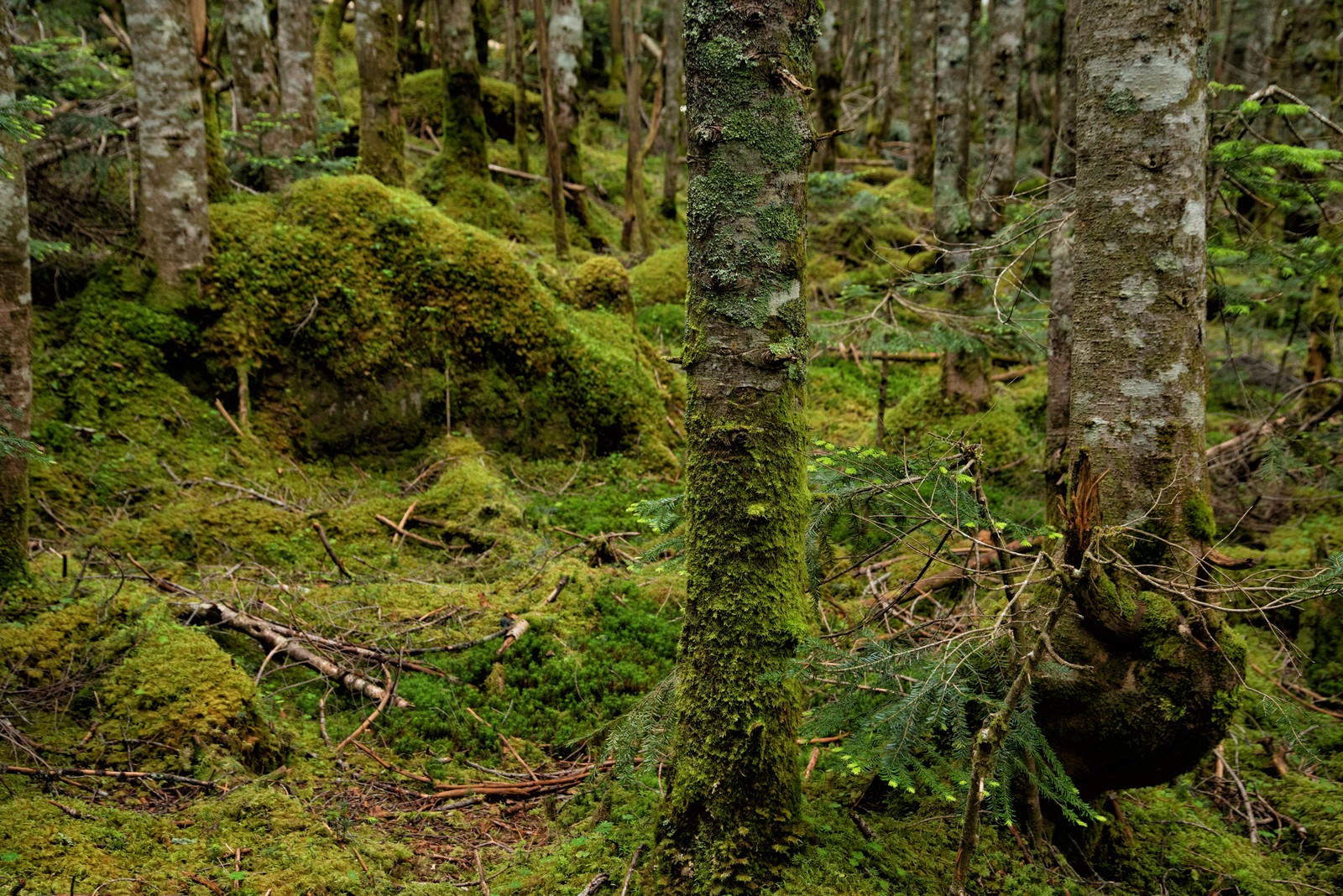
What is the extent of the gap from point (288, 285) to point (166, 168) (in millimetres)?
1331

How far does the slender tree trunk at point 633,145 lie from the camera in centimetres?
1251

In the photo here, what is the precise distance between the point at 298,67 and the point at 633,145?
4.93m

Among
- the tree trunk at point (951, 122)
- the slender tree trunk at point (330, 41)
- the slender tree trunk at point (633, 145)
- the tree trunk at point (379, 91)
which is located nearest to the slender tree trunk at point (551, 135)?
the slender tree trunk at point (633, 145)

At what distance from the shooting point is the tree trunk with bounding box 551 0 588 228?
13.1 m

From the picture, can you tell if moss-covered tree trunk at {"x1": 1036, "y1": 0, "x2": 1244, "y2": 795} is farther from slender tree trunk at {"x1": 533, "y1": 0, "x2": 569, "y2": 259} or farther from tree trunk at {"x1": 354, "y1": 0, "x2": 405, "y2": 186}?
slender tree trunk at {"x1": 533, "y1": 0, "x2": 569, "y2": 259}

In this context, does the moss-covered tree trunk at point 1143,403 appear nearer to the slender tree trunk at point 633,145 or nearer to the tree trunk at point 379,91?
the tree trunk at point 379,91

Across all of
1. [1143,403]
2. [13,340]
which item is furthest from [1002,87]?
[13,340]

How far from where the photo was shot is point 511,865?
3.36 meters

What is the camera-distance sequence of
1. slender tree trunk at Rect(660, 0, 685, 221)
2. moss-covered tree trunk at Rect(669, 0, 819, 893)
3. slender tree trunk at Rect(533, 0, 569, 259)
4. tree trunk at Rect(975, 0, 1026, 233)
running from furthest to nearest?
slender tree trunk at Rect(660, 0, 685, 221) < slender tree trunk at Rect(533, 0, 569, 259) < tree trunk at Rect(975, 0, 1026, 233) < moss-covered tree trunk at Rect(669, 0, 819, 893)

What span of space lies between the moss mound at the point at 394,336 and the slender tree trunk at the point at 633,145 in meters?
5.11

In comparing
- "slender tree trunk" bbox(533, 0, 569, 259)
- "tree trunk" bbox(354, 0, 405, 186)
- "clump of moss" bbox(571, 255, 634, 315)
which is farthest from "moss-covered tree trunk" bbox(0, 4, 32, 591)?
"slender tree trunk" bbox(533, 0, 569, 259)

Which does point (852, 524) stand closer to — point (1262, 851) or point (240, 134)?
point (1262, 851)

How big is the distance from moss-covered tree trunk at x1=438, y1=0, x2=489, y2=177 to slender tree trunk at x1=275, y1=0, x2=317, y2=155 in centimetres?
184

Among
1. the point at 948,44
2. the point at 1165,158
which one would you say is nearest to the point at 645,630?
the point at 1165,158
